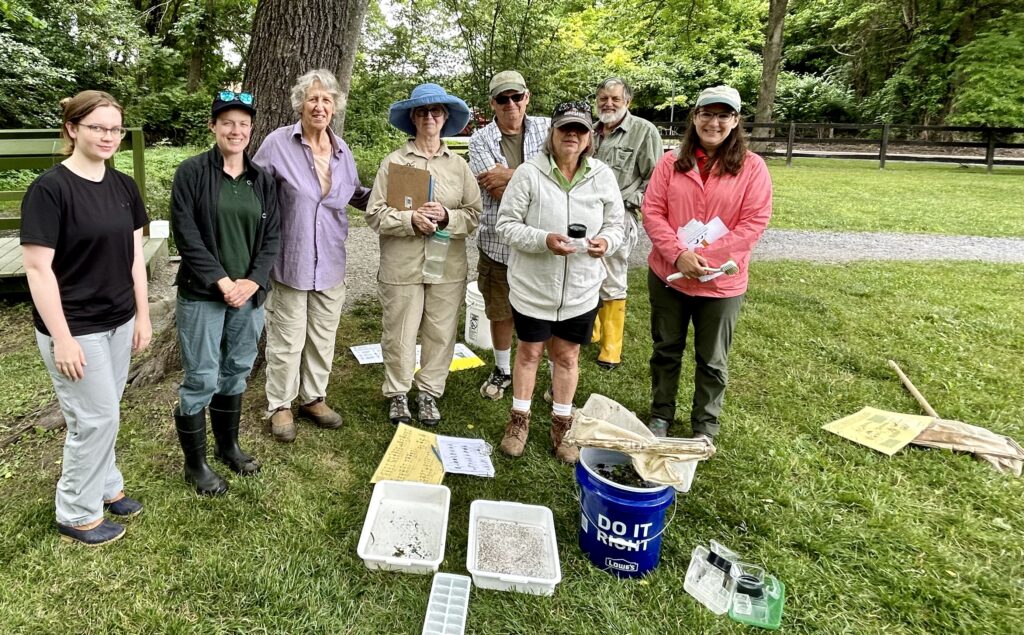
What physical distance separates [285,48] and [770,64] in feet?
60.3

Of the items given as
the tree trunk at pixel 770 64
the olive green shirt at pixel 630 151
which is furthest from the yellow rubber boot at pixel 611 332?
the tree trunk at pixel 770 64

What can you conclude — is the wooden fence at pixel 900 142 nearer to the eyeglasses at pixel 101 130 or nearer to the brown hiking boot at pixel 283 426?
the brown hiking boot at pixel 283 426

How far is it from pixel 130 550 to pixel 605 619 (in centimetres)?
194

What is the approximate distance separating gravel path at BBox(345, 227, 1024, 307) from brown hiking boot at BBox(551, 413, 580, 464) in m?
3.67

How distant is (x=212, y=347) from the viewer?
2625mm

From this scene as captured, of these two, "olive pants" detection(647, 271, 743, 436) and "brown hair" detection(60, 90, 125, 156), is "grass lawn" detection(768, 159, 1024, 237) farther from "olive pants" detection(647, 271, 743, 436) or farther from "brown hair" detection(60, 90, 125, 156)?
"brown hair" detection(60, 90, 125, 156)

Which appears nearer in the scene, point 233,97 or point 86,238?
point 86,238

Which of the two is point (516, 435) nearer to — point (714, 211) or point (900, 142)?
point (714, 211)

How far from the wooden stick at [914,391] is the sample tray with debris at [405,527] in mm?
3222

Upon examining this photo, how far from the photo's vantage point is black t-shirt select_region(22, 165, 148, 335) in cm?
198

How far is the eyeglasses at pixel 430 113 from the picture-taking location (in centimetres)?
317

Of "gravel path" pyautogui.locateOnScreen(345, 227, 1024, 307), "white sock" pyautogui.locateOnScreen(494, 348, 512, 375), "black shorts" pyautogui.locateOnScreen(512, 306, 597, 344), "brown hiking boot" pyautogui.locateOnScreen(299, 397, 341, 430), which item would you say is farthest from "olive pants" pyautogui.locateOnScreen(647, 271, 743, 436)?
"gravel path" pyautogui.locateOnScreen(345, 227, 1024, 307)

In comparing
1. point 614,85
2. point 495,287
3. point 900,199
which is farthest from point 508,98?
point 900,199

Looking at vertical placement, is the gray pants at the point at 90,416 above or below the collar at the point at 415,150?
below
